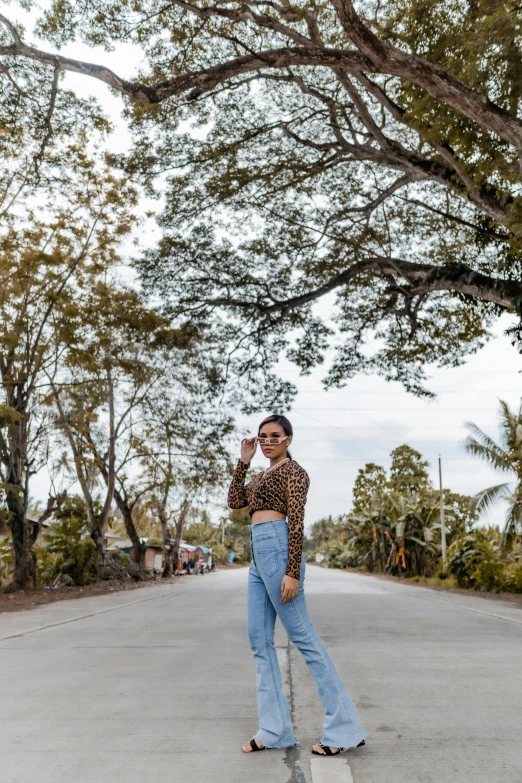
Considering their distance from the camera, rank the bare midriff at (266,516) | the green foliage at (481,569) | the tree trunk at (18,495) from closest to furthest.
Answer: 1. the bare midriff at (266,516)
2. the tree trunk at (18,495)
3. the green foliage at (481,569)

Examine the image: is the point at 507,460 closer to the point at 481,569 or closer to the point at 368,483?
the point at 481,569

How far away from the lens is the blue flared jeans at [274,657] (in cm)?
406

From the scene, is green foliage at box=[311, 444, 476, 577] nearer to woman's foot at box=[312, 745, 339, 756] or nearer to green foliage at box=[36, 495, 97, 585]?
green foliage at box=[36, 495, 97, 585]

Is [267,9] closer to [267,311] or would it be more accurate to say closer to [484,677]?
[267,311]

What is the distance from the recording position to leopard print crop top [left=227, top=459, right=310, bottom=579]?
13.4 ft

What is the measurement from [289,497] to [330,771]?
4.41ft

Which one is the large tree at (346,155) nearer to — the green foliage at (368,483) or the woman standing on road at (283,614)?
the woman standing on road at (283,614)

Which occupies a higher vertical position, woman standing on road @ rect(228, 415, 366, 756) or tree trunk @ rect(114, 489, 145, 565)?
tree trunk @ rect(114, 489, 145, 565)

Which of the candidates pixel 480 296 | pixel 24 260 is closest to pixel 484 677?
pixel 480 296

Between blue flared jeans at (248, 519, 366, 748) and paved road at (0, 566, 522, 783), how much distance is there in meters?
0.13

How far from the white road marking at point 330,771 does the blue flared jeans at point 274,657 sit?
5.2 inches

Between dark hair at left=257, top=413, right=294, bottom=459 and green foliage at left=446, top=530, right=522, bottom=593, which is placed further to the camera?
green foliage at left=446, top=530, right=522, bottom=593

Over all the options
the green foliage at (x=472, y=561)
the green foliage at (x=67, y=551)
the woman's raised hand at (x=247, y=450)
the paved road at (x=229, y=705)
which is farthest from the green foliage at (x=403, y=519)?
the woman's raised hand at (x=247, y=450)

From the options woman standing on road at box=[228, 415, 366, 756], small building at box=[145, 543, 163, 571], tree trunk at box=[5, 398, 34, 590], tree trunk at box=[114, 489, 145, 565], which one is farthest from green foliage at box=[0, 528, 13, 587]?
small building at box=[145, 543, 163, 571]
